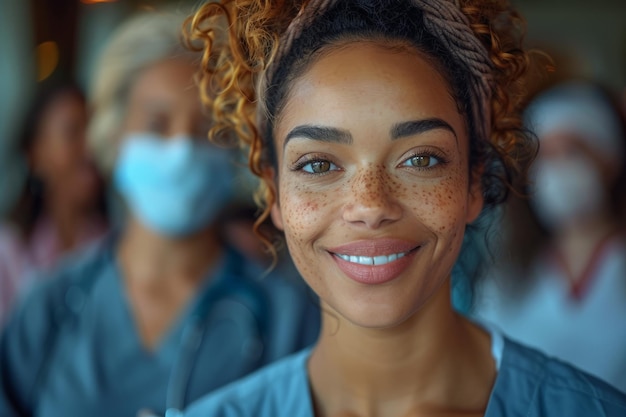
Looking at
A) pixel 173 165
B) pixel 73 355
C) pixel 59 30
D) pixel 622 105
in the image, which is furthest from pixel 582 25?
pixel 73 355

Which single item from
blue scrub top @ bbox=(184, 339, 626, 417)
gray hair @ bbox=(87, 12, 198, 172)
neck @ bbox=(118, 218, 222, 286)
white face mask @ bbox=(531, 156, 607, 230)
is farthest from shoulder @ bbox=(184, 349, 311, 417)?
white face mask @ bbox=(531, 156, 607, 230)

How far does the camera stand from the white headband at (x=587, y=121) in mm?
3898

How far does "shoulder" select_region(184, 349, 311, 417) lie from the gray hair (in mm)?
1319

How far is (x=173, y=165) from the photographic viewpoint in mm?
2963

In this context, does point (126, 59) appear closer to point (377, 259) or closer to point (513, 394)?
point (377, 259)

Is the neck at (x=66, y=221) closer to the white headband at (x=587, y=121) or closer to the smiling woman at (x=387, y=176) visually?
the white headband at (x=587, y=121)

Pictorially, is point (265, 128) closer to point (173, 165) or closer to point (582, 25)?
point (173, 165)

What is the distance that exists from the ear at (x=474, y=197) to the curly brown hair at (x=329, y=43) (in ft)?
0.05

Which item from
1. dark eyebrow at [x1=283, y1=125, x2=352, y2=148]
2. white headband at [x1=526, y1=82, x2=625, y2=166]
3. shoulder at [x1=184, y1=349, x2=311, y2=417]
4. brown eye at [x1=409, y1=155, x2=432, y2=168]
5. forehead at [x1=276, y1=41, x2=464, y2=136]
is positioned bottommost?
white headband at [x1=526, y1=82, x2=625, y2=166]

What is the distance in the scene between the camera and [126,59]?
313cm

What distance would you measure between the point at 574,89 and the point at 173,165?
201cm

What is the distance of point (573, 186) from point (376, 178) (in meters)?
2.33

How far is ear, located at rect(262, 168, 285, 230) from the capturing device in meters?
1.99

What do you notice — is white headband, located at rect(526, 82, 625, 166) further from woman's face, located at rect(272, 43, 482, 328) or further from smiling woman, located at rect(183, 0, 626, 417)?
woman's face, located at rect(272, 43, 482, 328)
